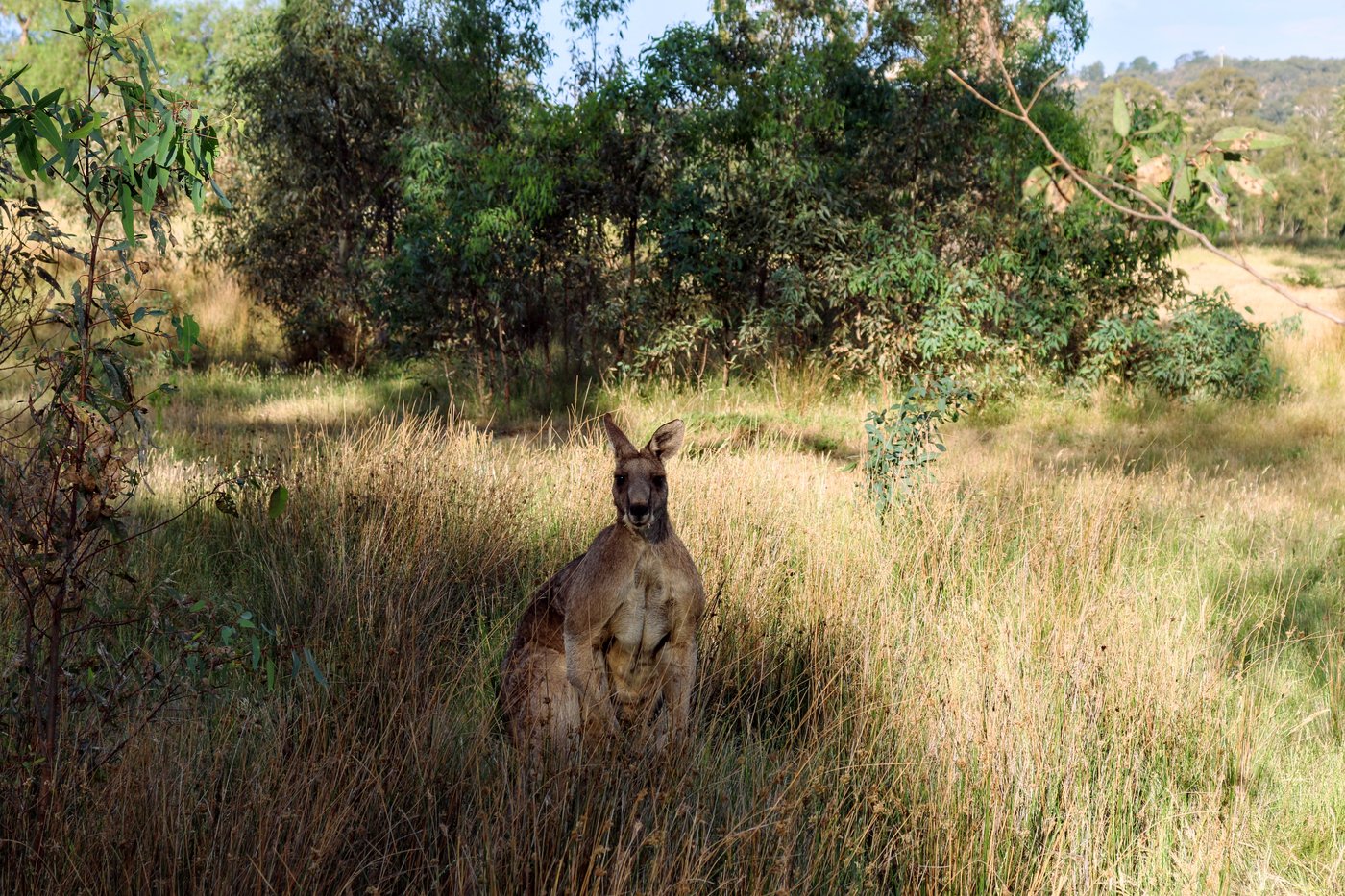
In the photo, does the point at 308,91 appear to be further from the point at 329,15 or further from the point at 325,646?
the point at 325,646

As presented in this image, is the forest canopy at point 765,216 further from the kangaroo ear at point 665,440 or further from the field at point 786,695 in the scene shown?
the kangaroo ear at point 665,440

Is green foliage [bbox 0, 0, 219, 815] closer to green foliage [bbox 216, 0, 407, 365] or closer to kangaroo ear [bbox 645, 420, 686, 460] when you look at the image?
kangaroo ear [bbox 645, 420, 686, 460]

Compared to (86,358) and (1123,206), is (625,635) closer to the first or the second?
(86,358)

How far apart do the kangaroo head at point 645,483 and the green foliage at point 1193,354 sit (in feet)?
32.7

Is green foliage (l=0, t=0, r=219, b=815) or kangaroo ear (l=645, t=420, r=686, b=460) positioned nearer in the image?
green foliage (l=0, t=0, r=219, b=815)

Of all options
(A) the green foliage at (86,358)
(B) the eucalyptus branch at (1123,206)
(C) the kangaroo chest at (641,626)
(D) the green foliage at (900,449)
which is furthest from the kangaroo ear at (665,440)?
(D) the green foliage at (900,449)

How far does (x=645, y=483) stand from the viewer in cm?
327

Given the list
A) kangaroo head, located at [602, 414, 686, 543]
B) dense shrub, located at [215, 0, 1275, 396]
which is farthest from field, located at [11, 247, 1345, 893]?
dense shrub, located at [215, 0, 1275, 396]

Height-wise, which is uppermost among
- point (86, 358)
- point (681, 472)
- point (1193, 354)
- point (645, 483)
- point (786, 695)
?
point (86, 358)

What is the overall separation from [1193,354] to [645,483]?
10.5 meters

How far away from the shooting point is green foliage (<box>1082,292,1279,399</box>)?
12.0 meters

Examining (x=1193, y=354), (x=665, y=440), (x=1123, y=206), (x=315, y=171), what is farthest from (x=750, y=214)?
(x=1123, y=206)

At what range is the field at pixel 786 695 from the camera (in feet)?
9.21

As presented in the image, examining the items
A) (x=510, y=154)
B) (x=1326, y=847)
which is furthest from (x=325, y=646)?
(x=510, y=154)
